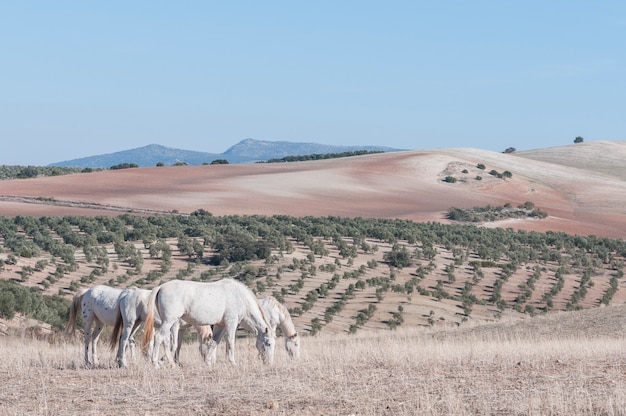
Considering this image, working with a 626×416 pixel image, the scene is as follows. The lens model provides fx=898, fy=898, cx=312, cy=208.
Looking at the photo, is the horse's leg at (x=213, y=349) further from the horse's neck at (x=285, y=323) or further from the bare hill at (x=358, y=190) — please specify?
the bare hill at (x=358, y=190)

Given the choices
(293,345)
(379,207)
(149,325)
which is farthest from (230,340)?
(379,207)

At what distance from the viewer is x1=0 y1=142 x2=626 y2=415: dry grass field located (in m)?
12.0

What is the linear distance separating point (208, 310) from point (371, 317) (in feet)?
76.5

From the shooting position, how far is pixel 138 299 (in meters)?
16.4

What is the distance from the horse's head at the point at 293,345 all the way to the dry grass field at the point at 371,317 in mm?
157

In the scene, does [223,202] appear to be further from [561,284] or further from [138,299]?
[138,299]

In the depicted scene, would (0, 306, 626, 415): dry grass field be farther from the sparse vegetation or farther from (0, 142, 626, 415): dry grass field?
the sparse vegetation

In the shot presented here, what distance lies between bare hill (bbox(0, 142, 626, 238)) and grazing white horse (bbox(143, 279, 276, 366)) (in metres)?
53.9

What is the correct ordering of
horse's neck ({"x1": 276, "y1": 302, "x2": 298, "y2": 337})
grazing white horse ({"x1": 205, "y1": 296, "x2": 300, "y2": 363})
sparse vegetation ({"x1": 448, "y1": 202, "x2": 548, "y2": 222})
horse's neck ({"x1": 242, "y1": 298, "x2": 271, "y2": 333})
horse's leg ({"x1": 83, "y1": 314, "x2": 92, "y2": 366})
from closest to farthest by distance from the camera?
1. horse's leg ({"x1": 83, "y1": 314, "x2": 92, "y2": 366})
2. horse's neck ({"x1": 242, "y1": 298, "x2": 271, "y2": 333})
3. grazing white horse ({"x1": 205, "y1": 296, "x2": 300, "y2": 363})
4. horse's neck ({"x1": 276, "y1": 302, "x2": 298, "y2": 337})
5. sparse vegetation ({"x1": 448, "y1": 202, "x2": 548, "y2": 222})

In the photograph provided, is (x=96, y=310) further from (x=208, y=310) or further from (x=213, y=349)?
(x=213, y=349)

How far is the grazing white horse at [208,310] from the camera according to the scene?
16016 mm

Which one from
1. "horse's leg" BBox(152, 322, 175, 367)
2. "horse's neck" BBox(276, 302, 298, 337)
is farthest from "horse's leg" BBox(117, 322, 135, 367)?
"horse's neck" BBox(276, 302, 298, 337)

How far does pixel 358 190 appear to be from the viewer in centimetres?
9512

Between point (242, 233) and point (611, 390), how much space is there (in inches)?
1722
